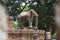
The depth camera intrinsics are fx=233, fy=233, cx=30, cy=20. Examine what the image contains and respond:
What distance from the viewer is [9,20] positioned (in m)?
5.60

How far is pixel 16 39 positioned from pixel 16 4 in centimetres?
354

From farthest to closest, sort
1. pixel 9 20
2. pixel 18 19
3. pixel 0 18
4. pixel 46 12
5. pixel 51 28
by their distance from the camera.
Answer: pixel 51 28 → pixel 46 12 → pixel 18 19 → pixel 9 20 → pixel 0 18

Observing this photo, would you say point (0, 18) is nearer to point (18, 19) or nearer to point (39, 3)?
point (18, 19)

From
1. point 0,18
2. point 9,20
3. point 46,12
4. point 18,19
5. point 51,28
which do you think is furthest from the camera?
point 51,28

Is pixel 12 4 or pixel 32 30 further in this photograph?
pixel 12 4

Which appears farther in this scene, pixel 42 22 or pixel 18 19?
pixel 42 22

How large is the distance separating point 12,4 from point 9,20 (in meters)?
3.61

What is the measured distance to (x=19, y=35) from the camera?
5781 mm

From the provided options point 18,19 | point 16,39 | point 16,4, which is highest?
point 16,4

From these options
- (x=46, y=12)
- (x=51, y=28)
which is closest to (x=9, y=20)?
(x=46, y=12)

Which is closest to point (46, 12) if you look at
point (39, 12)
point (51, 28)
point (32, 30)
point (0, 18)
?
point (39, 12)

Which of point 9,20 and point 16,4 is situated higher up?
point 16,4

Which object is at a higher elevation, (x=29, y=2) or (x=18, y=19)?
(x=29, y=2)

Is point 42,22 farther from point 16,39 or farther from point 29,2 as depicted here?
point 16,39
